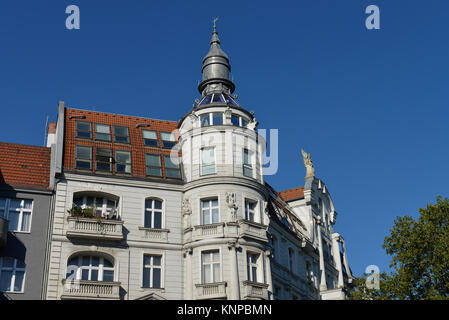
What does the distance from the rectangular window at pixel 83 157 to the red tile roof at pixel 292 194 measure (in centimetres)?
2070

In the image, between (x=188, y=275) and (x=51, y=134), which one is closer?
(x=188, y=275)

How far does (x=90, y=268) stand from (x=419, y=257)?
20831 millimetres

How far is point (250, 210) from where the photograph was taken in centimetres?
4291

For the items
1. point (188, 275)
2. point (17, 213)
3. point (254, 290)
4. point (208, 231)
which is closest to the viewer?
point (17, 213)

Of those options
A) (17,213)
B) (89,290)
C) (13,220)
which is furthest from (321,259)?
(13,220)

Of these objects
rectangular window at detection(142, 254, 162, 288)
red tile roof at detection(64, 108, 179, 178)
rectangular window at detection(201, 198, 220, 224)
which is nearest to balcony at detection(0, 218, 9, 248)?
red tile roof at detection(64, 108, 179, 178)

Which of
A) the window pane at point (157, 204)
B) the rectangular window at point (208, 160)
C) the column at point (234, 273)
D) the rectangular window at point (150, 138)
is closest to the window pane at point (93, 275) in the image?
the window pane at point (157, 204)

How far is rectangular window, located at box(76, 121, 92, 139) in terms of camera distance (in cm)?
4409

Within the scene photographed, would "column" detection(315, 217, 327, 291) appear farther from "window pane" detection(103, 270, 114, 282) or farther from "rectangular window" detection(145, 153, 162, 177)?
"window pane" detection(103, 270, 114, 282)

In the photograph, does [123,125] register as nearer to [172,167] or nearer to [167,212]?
[172,167]

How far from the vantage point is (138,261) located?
39.7m

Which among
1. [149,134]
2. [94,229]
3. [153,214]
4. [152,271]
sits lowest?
[152,271]

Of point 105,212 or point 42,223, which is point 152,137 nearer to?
point 105,212

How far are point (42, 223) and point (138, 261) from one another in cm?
→ 639
